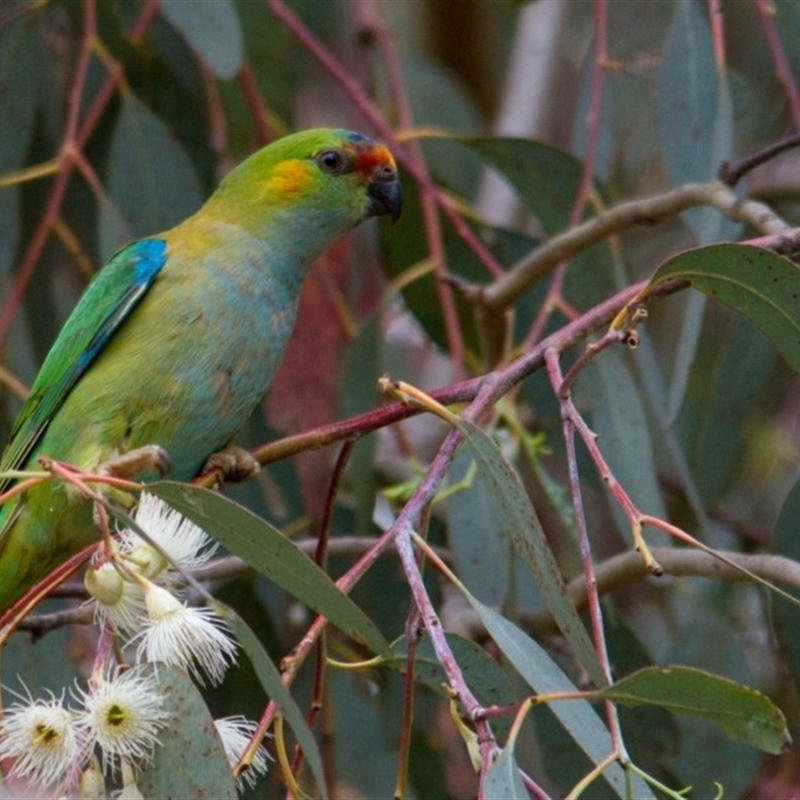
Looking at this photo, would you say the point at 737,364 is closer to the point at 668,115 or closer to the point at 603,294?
the point at 603,294

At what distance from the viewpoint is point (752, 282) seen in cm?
174

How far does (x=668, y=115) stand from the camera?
269cm

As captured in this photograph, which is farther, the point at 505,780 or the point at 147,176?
the point at 147,176

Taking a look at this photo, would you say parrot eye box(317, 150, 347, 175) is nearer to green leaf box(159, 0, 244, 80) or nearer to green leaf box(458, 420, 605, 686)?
green leaf box(159, 0, 244, 80)

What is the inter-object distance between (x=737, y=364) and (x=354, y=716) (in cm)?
119

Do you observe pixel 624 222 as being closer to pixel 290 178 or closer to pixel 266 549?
pixel 290 178

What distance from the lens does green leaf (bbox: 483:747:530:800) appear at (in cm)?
136

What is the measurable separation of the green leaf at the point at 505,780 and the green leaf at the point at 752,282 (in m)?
0.62

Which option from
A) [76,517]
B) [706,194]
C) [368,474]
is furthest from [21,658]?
[706,194]

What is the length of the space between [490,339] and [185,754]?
1.65m

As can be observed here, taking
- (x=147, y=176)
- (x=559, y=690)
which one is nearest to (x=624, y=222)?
(x=147, y=176)

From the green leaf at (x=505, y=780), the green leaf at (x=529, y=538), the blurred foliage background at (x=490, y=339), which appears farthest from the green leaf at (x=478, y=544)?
the green leaf at (x=505, y=780)

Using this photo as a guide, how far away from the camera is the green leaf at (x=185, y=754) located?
1.44 m

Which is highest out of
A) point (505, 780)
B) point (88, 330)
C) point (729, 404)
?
point (88, 330)
